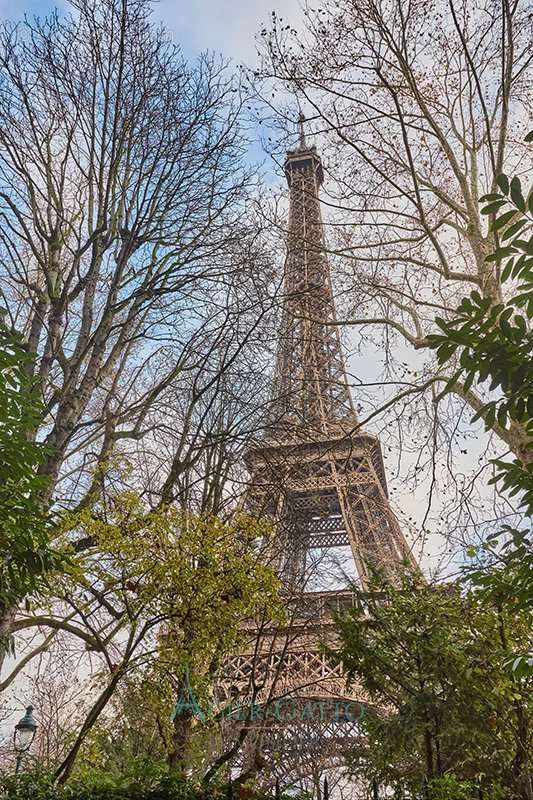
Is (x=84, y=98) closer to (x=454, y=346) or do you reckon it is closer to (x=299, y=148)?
(x=299, y=148)

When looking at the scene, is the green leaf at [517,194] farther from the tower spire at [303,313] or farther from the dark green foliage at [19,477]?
the tower spire at [303,313]

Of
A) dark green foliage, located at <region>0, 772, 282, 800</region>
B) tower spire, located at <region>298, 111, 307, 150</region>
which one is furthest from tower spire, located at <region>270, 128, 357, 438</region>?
dark green foliage, located at <region>0, 772, 282, 800</region>

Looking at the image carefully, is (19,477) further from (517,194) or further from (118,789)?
(517,194)

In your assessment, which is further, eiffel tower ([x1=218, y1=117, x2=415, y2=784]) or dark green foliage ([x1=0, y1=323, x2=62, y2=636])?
eiffel tower ([x1=218, y1=117, x2=415, y2=784])

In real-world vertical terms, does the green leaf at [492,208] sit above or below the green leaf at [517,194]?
above

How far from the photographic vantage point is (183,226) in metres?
7.23

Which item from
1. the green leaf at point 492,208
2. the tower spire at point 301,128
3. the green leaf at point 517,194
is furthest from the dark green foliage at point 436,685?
the tower spire at point 301,128

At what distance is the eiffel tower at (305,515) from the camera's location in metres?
7.75

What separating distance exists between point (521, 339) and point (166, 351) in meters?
6.71

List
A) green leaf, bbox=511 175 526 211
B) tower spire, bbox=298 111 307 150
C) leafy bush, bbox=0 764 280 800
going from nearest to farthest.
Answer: green leaf, bbox=511 175 526 211
leafy bush, bbox=0 764 280 800
tower spire, bbox=298 111 307 150

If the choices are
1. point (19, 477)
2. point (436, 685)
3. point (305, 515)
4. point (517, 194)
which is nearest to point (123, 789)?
point (436, 685)

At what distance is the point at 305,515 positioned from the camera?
10.1 meters

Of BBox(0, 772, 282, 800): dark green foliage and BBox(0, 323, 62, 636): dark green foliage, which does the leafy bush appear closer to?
BBox(0, 772, 282, 800): dark green foliage

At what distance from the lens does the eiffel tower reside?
7750 mm
